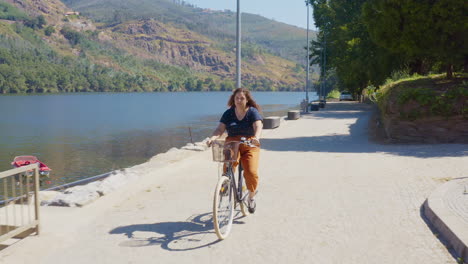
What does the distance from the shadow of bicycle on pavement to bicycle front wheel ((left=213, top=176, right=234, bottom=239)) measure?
0.13m

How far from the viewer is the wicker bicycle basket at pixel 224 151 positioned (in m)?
5.66

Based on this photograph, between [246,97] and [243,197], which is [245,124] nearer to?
[246,97]

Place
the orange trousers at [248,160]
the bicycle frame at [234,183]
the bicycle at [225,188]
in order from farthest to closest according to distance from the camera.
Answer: the orange trousers at [248,160] → the bicycle frame at [234,183] → the bicycle at [225,188]

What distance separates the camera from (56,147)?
107 feet

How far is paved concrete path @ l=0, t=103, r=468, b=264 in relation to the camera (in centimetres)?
514

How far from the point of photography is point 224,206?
5875mm

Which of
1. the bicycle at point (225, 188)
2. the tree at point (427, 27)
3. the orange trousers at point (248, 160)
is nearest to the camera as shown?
the bicycle at point (225, 188)

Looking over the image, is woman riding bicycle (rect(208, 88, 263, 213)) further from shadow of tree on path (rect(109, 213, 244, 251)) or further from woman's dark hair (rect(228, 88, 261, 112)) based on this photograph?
shadow of tree on path (rect(109, 213, 244, 251))

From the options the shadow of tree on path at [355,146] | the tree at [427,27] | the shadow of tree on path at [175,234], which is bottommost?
the shadow of tree on path at [175,234]

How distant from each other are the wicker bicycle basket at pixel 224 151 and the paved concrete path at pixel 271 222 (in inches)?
35.4

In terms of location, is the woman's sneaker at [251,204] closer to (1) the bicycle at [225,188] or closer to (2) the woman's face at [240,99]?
(1) the bicycle at [225,188]

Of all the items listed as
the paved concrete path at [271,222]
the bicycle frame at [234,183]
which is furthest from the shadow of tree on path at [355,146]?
the bicycle frame at [234,183]

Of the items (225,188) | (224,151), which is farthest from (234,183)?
(224,151)

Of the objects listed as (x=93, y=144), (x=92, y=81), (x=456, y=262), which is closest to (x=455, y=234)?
(x=456, y=262)
